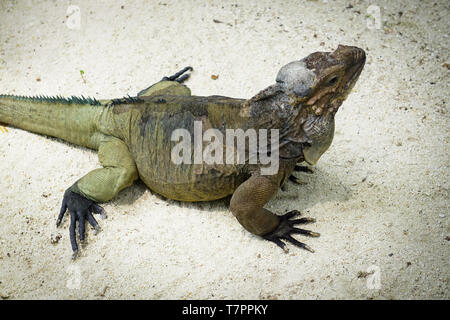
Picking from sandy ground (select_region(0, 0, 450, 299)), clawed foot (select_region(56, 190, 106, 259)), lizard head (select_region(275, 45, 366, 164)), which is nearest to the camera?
lizard head (select_region(275, 45, 366, 164))

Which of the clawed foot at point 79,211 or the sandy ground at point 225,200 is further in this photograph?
the clawed foot at point 79,211

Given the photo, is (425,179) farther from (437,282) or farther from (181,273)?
(181,273)

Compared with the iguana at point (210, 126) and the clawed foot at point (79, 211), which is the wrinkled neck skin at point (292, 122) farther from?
the clawed foot at point (79, 211)

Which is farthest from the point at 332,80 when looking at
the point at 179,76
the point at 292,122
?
the point at 179,76

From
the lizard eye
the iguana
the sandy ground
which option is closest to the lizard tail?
the iguana

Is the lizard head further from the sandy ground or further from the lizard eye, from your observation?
the sandy ground

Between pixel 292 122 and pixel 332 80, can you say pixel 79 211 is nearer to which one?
pixel 292 122

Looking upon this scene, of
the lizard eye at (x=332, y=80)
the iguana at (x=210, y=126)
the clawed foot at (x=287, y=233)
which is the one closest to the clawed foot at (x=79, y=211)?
the iguana at (x=210, y=126)
